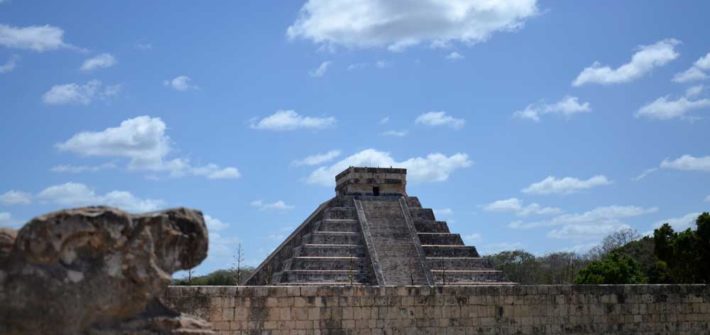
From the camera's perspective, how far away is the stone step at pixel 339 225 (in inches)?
1379

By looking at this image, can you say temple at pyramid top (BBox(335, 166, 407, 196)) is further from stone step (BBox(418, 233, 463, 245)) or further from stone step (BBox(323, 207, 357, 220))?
stone step (BBox(418, 233, 463, 245))

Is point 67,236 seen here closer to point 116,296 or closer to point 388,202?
point 116,296

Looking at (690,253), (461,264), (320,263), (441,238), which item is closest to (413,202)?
(441,238)

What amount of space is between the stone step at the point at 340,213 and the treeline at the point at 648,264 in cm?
1001

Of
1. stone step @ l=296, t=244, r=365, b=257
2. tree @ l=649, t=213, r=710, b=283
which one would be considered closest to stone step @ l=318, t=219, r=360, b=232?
stone step @ l=296, t=244, r=365, b=257

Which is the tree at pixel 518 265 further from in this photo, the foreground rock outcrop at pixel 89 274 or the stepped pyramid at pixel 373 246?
the foreground rock outcrop at pixel 89 274

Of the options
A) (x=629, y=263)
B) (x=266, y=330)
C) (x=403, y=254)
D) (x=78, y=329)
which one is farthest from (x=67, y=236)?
(x=629, y=263)

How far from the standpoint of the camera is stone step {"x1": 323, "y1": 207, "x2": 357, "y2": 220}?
36.8 meters

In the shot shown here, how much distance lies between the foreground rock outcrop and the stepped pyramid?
23.6 metres

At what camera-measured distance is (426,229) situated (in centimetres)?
3844

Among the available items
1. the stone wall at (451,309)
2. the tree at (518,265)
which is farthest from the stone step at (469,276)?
the tree at (518,265)

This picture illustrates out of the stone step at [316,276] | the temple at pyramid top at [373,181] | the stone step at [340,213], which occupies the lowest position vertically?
the stone step at [316,276]

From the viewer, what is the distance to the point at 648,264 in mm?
47344

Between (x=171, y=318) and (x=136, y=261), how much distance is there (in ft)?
1.53
